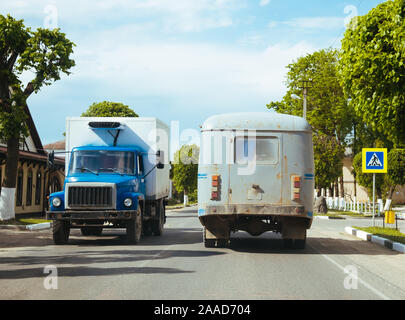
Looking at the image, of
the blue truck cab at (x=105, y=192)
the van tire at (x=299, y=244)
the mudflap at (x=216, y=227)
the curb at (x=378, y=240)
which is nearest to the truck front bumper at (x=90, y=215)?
the blue truck cab at (x=105, y=192)

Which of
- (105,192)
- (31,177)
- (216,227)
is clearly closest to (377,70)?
(216,227)

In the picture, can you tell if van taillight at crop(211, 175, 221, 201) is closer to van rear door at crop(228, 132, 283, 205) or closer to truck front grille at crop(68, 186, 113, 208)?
van rear door at crop(228, 132, 283, 205)

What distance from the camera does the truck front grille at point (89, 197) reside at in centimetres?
1596

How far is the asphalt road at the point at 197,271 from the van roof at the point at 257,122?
299 centimetres

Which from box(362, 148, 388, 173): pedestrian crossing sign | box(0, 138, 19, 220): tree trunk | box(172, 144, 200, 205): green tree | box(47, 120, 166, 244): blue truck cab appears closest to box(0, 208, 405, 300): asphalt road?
box(47, 120, 166, 244): blue truck cab

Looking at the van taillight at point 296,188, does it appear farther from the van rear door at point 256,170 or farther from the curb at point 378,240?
the curb at point 378,240

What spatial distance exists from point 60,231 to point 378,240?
941 centimetres

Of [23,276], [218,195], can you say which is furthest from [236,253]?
[23,276]

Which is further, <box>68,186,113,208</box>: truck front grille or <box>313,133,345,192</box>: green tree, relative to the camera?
<box>313,133,345,192</box>: green tree

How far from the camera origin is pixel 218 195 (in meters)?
14.3

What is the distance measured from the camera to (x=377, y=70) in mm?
14734

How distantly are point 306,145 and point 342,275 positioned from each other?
4316 mm

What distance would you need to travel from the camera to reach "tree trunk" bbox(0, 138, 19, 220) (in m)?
25.2

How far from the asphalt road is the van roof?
299cm
